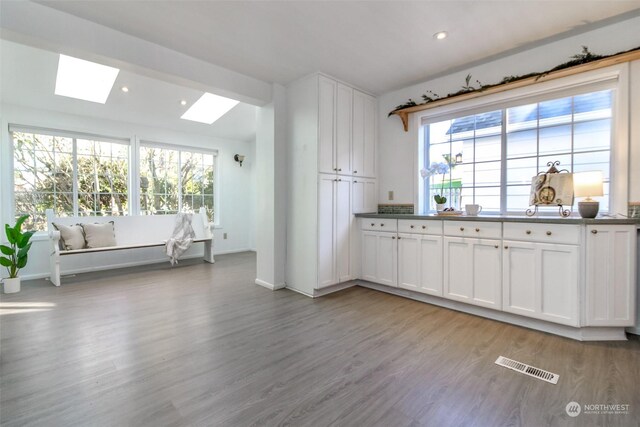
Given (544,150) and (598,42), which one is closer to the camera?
(598,42)

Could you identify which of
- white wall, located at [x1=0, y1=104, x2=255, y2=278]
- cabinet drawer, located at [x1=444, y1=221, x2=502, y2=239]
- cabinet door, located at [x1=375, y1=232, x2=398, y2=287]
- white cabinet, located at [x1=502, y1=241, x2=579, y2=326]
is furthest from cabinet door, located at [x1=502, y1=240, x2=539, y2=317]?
white wall, located at [x1=0, y1=104, x2=255, y2=278]

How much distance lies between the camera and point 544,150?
113 inches

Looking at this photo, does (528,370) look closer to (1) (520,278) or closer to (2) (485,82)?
(1) (520,278)

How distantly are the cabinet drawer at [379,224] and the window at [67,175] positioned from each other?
418cm

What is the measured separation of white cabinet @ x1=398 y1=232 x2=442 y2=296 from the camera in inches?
118

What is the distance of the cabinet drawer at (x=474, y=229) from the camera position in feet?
8.57

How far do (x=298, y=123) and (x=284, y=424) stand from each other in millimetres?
3006

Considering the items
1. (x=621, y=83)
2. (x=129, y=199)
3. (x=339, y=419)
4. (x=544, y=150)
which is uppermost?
(x=621, y=83)

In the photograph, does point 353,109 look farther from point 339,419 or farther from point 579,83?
point 339,419

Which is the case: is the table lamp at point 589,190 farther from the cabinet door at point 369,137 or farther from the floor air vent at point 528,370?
the cabinet door at point 369,137

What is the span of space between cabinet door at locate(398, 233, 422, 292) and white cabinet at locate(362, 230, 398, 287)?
0.06m

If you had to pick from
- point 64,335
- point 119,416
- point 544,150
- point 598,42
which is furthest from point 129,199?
point 598,42

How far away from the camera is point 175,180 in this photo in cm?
568

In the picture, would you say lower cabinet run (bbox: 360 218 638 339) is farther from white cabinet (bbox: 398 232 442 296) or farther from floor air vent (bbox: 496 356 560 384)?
floor air vent (bbox: 496 356 560 384)
